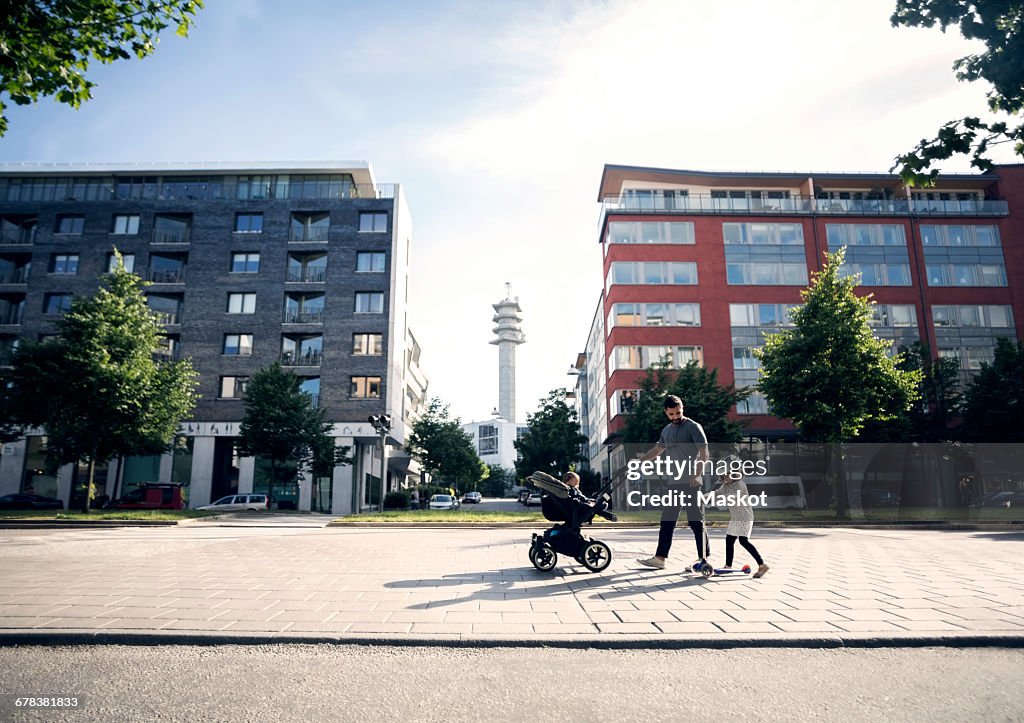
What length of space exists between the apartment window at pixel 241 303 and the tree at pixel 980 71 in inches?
1606

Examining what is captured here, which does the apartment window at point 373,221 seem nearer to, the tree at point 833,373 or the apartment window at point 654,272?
the apartment window at point 654,272

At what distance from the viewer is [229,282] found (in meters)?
41.5

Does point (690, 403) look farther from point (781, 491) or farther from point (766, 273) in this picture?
point (766, 273)

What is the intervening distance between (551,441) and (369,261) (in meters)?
19.0

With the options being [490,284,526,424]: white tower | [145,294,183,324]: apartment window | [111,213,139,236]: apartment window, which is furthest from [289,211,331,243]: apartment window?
[490,284,526,424]: white tower

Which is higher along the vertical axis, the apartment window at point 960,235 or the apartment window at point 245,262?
the apartment window at point 960,235

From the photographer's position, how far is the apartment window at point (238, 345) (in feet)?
133

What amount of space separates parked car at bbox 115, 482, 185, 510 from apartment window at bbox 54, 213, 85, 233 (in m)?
22.4

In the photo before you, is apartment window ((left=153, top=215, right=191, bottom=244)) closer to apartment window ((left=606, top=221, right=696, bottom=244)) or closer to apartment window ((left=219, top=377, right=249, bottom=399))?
apartment window ((left=219, top=377, right=249, bottom=399))

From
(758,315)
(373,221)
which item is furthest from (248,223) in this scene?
(758,315)

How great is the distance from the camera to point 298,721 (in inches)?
117

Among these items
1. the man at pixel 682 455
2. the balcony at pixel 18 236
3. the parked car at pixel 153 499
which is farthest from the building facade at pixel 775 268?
the balcony at pixel 18 236

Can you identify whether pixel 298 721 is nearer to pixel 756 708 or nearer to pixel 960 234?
pixel 756 708

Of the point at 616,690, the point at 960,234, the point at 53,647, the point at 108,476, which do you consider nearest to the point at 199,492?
the point at 108,476
